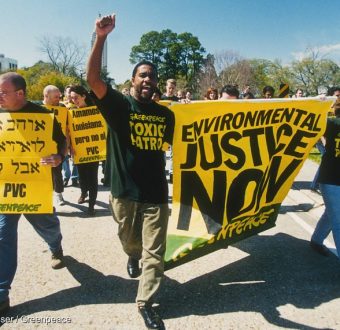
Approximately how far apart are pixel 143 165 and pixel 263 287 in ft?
5.82

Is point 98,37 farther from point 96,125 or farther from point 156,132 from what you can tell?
point 96,125

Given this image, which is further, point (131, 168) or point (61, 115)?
point (61, 115)

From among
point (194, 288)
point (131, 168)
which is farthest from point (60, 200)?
point (131, 168)

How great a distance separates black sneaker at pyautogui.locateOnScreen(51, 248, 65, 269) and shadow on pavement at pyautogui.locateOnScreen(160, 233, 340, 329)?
3.93 ft

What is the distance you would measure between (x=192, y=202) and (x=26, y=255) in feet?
7.24

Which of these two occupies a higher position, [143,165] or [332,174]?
[143,165]

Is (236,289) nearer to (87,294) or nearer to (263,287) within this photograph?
(263,287)

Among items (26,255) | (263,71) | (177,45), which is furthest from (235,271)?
(177,45)

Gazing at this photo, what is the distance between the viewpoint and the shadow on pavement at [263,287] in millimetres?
3352

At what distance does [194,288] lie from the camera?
3707mm

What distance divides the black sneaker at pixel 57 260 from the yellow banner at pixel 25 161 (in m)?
0.78

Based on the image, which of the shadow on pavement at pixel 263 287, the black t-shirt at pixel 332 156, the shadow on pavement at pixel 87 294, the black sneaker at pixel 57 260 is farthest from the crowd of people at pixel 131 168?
the black t-shirt at pixel 332 156

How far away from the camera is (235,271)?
411cm

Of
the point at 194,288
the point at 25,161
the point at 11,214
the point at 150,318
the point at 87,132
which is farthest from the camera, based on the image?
the point at 87,132
